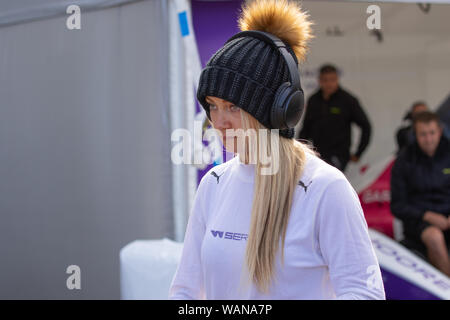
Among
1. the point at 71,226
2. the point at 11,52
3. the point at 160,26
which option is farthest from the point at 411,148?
the point at 11,52

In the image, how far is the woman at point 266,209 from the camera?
45.1 inches

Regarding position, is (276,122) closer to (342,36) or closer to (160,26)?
(160,26)

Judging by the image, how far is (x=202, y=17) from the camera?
315 centimetres

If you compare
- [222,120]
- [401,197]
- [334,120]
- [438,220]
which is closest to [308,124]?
[334,120]

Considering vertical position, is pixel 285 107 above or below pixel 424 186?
above

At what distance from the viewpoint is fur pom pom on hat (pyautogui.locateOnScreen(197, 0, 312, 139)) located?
127cm

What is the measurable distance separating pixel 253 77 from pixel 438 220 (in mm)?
3006

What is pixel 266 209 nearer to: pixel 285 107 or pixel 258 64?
pixel 285 107

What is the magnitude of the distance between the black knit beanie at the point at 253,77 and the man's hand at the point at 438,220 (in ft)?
9.59

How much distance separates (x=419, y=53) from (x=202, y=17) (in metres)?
4.74

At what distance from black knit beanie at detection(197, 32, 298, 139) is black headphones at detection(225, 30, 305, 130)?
0.04 ft

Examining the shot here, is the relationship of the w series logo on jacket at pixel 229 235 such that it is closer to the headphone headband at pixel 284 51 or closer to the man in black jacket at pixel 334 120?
the headphone headband at pixel 284 51

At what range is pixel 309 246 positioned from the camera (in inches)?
45.7

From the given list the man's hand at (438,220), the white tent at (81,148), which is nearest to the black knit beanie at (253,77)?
the white tent at (81,148)
